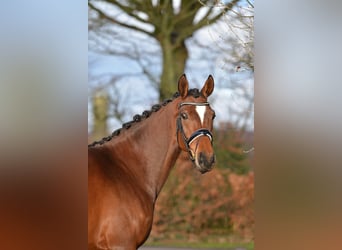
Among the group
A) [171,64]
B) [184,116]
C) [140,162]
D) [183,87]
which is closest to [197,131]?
[184,116]

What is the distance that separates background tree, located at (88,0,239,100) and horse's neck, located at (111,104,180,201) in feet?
10.8

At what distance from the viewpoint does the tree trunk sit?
6898 mm

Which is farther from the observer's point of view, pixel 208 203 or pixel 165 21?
pixel 208 203

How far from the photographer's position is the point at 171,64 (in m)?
6.96

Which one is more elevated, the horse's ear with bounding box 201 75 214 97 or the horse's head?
the horse's ear with bounding box 201 75 214 97

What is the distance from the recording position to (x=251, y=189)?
6.96 m

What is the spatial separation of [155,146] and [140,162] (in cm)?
14

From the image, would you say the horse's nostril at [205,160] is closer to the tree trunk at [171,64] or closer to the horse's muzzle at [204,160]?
the horse's muzzle at [204,160]

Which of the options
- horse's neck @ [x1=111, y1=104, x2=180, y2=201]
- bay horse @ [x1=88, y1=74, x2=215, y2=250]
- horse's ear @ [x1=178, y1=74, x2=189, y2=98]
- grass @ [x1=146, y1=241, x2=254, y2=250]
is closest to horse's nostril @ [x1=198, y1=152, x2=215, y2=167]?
bay horse @ [x1=88, y1=74, x2=215, y2=250]

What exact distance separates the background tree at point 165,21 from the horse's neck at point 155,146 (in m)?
3.30

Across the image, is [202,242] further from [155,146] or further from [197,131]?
[197,131]

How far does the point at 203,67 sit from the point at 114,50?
110cm

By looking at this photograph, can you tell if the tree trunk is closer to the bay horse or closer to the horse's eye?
the bay horse

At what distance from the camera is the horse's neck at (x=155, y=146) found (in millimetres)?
3500
